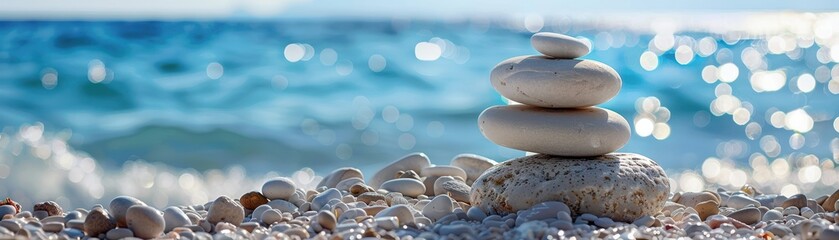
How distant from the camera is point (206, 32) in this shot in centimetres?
1927

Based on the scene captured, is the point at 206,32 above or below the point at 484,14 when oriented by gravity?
below

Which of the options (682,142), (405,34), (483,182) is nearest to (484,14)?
(405,34)

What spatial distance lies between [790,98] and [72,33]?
493 inches

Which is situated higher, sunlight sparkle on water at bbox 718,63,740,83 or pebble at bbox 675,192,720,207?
sunlight sparkle on water at bbox 718,63,740,83

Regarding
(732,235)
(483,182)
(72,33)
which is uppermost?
(72,33)

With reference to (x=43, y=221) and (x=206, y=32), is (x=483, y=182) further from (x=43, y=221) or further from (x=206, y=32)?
(x=206, y=32)

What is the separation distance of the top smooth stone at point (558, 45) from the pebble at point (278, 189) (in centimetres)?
116

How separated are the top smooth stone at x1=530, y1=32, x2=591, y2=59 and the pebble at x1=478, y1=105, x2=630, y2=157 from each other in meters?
0.22

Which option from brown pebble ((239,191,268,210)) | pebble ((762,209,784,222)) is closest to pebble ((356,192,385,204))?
brown pebble ((239,191,268,210))

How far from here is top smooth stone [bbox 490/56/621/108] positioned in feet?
11.0

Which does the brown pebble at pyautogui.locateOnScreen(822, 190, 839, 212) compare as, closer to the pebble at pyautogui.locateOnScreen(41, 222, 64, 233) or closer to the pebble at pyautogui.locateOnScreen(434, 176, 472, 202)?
the pebble at pyautogui.locateOnScreen(434, 176, 472, 202)

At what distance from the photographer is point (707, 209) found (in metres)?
3.72

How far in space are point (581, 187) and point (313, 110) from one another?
24.1 feet

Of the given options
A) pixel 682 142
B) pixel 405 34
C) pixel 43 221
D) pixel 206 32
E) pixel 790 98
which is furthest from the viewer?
pixel 405 34
